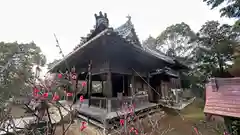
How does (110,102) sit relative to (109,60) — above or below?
below

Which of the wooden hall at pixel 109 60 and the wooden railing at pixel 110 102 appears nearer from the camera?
the wooden hall at pixel 109 60

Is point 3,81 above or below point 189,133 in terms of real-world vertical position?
above

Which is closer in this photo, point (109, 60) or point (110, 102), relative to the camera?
point (110, 102)

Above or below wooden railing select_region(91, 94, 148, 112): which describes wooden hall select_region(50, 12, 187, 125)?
above

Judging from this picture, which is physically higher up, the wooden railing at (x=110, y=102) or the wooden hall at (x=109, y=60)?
the wooden hall at (x=109, y=60)

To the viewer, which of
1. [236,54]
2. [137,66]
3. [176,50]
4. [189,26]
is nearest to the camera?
[137,66]

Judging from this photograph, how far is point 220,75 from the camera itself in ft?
30.1

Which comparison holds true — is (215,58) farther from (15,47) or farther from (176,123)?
(15,47)

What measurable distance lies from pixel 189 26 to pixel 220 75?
41.2 ft

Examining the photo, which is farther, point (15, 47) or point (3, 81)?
point (15, 47)

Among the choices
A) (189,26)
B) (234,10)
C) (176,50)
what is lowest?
(234,10)

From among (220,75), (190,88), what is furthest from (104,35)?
(190,88)

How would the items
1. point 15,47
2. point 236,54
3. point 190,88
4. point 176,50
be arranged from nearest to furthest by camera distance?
point 236,54 < point 15,47 < point 190,88 < point 176,50

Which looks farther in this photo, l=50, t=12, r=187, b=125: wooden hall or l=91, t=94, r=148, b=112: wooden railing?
l=91, t=94, r=148, b=112: wooden railing
